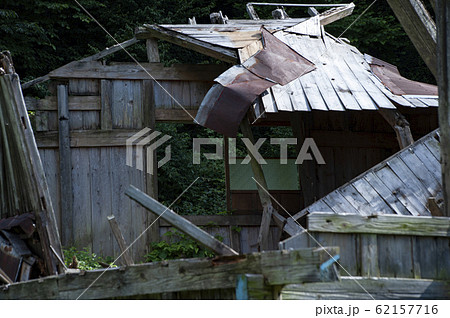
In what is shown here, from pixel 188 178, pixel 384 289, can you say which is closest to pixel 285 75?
pixel 384 289

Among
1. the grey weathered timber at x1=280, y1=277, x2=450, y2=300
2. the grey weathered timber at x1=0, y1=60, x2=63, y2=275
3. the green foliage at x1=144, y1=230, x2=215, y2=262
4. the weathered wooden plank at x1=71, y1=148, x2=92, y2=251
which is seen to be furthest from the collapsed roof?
the grey weathered timber at x1=280, y1=277, x2=450, y2=300

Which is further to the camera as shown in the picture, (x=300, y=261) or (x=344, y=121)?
(x=344, y=121)

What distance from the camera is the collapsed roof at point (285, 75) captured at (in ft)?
29.2

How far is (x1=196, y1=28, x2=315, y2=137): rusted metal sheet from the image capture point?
8836 millimetres

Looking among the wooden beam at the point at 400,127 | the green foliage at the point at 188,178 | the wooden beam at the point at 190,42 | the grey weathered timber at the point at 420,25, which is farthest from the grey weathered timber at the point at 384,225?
the green foliage at the point at 188,178

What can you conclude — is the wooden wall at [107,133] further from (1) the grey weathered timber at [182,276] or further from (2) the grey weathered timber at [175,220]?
(2) the grey weathered timber at [175,220]

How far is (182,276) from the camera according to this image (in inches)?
194

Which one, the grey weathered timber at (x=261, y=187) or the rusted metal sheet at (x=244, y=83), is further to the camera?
the grey weathered timber at (x=261, y=187)

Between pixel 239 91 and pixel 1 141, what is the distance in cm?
336

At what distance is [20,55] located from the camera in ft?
51.7

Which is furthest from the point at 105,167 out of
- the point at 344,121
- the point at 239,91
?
the point at 344,121

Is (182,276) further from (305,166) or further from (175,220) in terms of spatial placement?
(305,166)

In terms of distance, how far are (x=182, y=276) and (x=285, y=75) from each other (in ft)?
17.5

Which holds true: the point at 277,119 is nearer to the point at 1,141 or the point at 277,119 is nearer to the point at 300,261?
the point at 1,141
